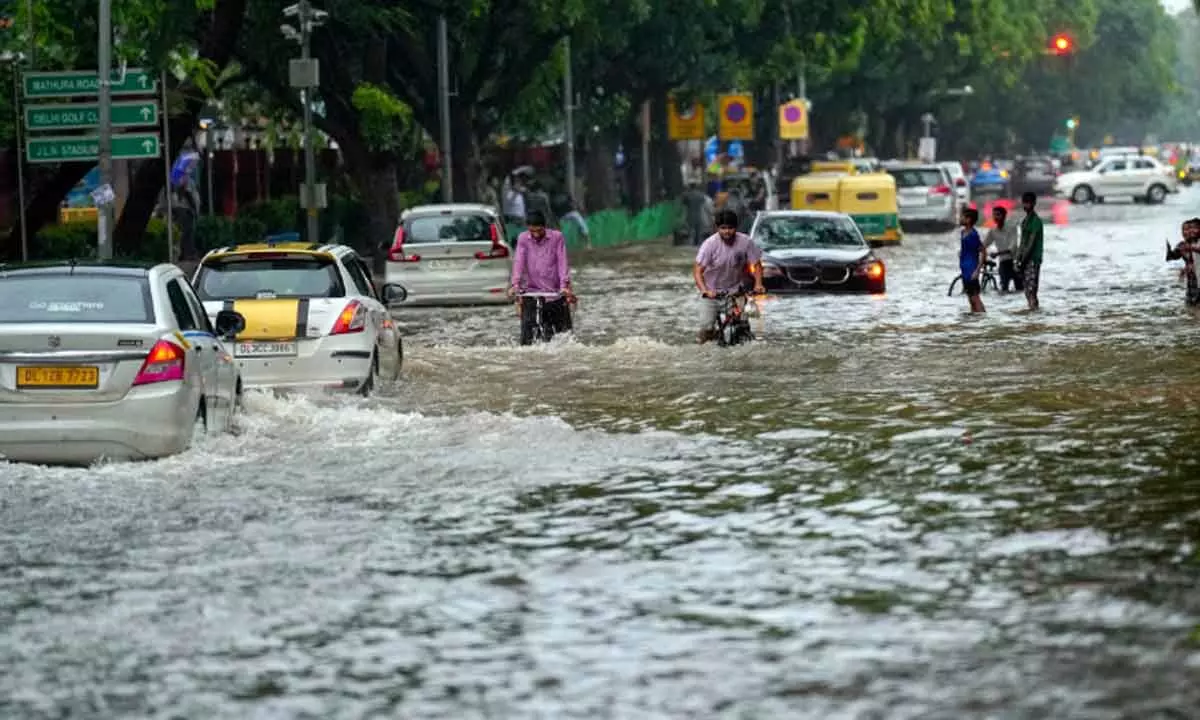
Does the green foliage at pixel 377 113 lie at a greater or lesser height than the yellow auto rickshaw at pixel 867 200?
greater

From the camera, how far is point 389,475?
14.9m

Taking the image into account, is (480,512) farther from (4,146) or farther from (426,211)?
(4,146)

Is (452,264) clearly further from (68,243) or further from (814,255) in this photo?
(68,243)

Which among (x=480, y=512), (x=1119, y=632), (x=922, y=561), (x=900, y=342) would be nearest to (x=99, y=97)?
(x=900, y=342)

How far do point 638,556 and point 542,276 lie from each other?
43.3ft

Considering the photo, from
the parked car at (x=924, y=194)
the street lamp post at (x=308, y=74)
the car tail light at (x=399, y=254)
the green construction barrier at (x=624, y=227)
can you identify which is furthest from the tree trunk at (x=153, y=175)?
the parked car at (x=924, y=194)

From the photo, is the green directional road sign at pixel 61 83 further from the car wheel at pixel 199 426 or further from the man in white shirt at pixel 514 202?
the man in white shirt at pixel 514 202

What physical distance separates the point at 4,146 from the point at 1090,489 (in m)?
26.9

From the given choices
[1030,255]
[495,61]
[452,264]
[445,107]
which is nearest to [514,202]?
[495,61]

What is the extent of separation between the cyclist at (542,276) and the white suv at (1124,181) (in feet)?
194

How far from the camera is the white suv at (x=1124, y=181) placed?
81750mm

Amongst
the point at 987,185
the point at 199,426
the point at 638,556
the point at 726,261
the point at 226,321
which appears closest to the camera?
the point at 638,556

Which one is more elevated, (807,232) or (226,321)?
(807,232)

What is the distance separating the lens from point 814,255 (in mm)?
32531
